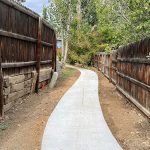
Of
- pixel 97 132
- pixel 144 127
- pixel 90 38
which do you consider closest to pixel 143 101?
pixel 144 127

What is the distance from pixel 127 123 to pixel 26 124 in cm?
241

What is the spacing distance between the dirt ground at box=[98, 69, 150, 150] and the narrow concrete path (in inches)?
10.7

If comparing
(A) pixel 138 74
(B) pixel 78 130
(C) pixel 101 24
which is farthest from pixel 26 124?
(C) pixel 101 24

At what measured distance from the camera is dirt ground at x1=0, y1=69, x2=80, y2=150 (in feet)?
21.3

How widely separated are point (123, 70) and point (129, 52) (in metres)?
1.55

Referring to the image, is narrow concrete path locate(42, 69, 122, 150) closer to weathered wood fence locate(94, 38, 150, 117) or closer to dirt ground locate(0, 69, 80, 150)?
dirt ground locate(0, 69, 80, 150)

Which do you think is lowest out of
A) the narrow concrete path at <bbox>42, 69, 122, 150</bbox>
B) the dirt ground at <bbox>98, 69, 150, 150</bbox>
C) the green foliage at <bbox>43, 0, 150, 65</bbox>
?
the dirt ground at <bbox>98, 69, 150, 150</bbox>

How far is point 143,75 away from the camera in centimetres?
912

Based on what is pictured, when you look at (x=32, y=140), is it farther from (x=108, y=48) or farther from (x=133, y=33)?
(x=108, y=48)

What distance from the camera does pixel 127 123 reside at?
333 inches

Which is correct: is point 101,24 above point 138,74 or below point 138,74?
above

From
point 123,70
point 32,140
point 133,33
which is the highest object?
point 133,33

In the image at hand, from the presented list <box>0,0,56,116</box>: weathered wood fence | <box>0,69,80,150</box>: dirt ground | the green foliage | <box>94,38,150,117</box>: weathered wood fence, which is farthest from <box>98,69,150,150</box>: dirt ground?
<box>0,0,56,116</box>: weathered wood fence

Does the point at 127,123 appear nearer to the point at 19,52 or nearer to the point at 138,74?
the point at 138,74
